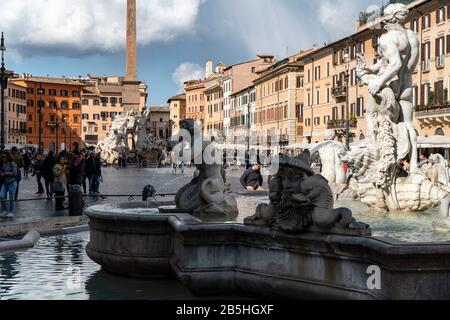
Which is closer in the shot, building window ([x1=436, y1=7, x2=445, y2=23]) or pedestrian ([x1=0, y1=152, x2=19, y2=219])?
pedestrian ([x1=0, y1=152, x2=19, y2=219])

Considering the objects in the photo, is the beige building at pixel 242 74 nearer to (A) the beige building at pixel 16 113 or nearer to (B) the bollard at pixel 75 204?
(A) the beige building at pixel 16 113

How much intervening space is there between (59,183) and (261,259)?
1108 cm

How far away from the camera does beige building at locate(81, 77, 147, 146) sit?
416 ft

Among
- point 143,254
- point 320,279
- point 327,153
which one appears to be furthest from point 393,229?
point 327,153

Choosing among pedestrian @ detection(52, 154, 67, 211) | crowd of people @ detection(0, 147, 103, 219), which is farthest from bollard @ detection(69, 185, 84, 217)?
pedestrian @ detection(52, 154, 67, 211)

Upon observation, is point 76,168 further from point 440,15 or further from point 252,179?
point 440,15

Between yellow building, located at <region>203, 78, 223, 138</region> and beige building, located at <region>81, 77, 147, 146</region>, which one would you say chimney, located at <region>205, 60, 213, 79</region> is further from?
beige building, located at <region>81, 77, 147, 146</region>

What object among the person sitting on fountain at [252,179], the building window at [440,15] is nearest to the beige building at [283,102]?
the building window at [440,15]

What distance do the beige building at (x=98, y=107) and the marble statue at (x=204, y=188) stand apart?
4665 inches

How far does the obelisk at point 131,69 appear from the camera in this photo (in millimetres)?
63094

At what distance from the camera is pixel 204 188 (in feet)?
26.8

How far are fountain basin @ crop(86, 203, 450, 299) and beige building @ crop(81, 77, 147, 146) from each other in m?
119

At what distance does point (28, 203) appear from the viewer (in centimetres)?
1816

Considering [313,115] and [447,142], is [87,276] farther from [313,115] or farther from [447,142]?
[313,115]
